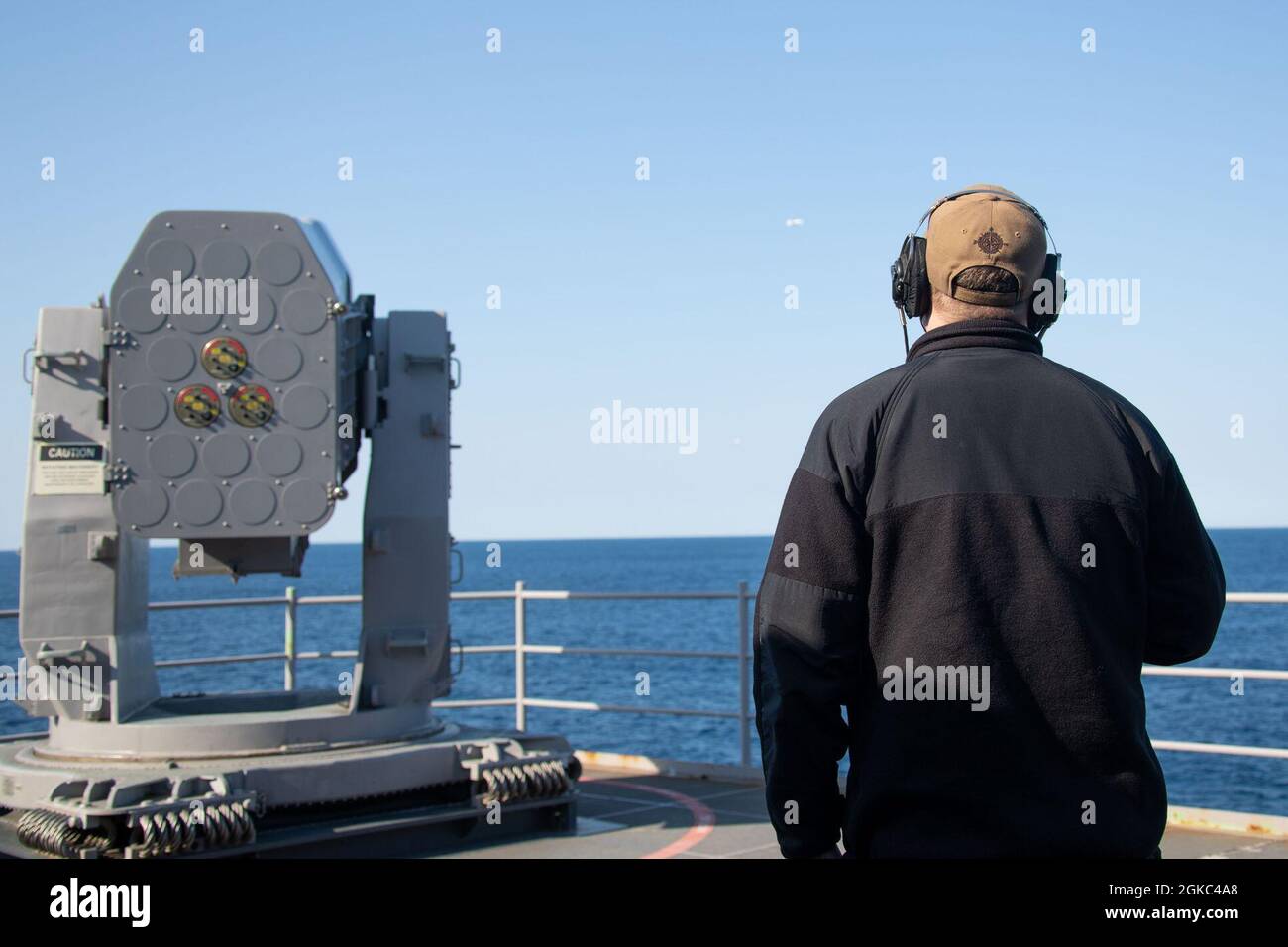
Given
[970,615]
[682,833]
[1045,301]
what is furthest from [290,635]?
[970,615]

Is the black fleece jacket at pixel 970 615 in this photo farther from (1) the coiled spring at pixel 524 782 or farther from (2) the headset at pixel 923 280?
(1) the coiled spring at pixel 524 782

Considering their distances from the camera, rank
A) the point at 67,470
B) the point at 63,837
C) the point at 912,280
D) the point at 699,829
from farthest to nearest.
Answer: the point at 699,829 < the point at 67,470 < the point at 63,837 < the point at 912,280

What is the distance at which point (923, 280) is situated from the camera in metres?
2.58

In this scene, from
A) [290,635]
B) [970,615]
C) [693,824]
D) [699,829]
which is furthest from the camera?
[290,635]

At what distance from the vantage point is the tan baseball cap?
2451 millimetres

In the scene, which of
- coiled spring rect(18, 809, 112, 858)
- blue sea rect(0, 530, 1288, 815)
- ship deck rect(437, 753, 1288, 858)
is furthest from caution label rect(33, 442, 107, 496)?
blue sea rect(0, 530, 1288, 815)

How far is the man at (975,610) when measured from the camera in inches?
85.7

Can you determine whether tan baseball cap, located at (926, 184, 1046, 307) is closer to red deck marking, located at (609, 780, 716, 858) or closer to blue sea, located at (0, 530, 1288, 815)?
red deck marking, located at (609, 780, 716, 858)

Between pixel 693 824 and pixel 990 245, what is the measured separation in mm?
5615

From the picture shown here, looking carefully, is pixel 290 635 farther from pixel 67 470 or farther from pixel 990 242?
pixel 990 242

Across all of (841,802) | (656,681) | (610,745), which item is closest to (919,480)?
(841,802)

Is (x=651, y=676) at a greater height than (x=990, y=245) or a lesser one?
lesser

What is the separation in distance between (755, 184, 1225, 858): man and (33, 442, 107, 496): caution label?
18.4ft
